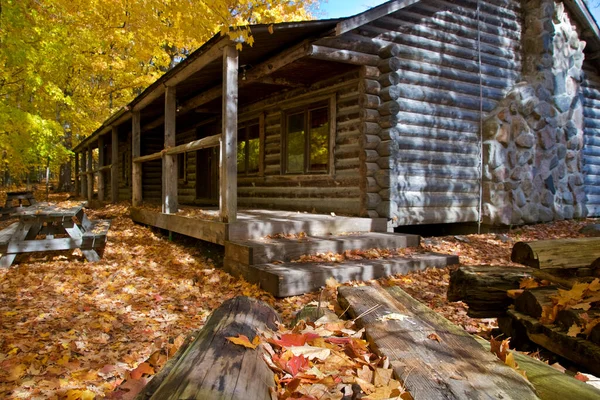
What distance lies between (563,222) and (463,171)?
3.38m

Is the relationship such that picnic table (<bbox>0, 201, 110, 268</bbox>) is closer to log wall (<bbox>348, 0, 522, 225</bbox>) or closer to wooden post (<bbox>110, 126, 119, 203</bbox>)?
log wall (<bbox>348, 0, 522, 225</bbox>)

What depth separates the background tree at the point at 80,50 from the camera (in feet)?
33.6

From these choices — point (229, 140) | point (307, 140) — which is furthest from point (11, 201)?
point (229, 140)

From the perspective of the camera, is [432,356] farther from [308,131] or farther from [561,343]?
[308,131]

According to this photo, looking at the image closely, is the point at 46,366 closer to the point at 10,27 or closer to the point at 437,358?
the point at 437,358

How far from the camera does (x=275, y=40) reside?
24.0 feet

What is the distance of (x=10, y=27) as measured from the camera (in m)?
11.5

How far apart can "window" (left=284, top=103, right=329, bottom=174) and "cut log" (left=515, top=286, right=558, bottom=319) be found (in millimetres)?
6349

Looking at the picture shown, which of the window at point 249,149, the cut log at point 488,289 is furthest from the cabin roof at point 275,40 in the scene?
the cut log at point 488,289

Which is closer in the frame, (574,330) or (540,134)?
(574,330)

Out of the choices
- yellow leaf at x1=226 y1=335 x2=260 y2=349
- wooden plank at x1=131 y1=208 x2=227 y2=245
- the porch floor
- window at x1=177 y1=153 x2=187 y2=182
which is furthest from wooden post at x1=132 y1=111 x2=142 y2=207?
yellow leaf at x1=226 y1=335 x2=260 y2=349

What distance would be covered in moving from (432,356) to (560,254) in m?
1.99

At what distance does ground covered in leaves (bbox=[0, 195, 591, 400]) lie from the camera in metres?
3.14

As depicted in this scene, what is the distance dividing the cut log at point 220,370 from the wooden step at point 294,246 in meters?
3.06
